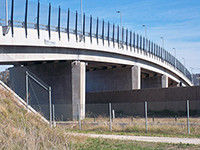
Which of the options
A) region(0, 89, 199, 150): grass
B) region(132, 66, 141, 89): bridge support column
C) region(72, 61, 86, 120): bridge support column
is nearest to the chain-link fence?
region(72, 61, 86, 120): bridge support column

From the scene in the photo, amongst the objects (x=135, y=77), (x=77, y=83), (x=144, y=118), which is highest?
(x=135, y=77)

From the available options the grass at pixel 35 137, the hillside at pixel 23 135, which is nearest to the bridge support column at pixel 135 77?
the grass at pixel 35 137

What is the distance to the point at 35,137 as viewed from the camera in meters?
9.35

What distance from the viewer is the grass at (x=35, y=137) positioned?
8.88 meters

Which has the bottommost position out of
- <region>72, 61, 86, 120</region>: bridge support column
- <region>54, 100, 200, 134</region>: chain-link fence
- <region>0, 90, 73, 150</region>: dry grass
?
<region>54, 100, 200, 134</region>: chain-link fence

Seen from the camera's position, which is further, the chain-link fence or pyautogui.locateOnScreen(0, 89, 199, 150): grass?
the chain-link fence

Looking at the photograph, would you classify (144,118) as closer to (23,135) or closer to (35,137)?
(35,137)

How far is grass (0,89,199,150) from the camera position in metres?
8.88

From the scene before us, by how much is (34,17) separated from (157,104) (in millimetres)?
15519

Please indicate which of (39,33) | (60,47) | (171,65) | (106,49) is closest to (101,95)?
(106,49)

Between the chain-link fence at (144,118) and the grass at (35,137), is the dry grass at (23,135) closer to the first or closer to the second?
the grass at (35,137)

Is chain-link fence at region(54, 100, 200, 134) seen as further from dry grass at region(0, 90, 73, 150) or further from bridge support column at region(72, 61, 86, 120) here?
dry grass at region(0, 90, 73, 150)

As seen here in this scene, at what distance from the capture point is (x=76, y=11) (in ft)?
120

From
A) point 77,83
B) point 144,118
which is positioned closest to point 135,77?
point 77,83
